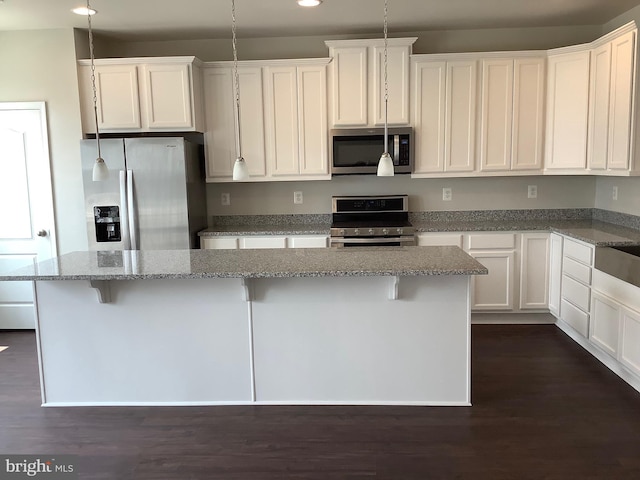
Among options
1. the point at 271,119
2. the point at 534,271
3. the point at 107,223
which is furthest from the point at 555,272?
the point at 107,223

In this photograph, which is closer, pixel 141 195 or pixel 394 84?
pixel 141 195

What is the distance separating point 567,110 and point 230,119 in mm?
2963

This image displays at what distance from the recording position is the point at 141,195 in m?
4.33

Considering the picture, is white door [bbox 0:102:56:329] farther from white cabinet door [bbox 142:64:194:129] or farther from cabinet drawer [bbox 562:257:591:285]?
cabinet drawer [bbox 562:257:591:285]

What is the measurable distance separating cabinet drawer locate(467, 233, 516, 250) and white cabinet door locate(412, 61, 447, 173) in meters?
0.70

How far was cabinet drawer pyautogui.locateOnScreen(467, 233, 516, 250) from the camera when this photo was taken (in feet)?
14.5

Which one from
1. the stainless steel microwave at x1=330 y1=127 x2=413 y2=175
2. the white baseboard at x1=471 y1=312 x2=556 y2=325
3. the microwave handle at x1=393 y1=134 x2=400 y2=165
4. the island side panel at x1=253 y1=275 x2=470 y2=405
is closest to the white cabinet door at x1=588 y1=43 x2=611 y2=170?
the white baseboard at x1=471 y1=312 x2=556 y2=325

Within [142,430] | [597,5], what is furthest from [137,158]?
[597,5]

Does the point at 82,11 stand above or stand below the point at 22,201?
above

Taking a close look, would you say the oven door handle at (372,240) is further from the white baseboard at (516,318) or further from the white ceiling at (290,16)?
the white ceiling at (290,16)

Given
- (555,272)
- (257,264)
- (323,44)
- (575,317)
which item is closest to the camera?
(257,264)

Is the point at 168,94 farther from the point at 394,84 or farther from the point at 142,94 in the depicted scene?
the point at 394,84

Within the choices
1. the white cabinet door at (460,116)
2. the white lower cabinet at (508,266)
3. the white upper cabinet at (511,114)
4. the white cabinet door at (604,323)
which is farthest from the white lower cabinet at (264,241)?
the white cabinet door at (604,323)

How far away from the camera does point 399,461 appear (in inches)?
98.0
